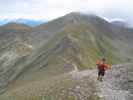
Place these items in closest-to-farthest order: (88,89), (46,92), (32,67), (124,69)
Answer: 1. (88,89)
2. (46,92)
3. (124,69)
4. (32,67)

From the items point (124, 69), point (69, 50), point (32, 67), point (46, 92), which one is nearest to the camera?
point (46, 92)

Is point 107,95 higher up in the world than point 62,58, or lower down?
higher up

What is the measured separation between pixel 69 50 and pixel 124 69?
5694 inches

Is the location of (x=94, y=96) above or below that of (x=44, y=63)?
above

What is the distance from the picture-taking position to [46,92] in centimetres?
3609

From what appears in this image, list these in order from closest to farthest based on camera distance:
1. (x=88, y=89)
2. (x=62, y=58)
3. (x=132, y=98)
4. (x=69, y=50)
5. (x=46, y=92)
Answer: (x=132, y=98)
(x=88, y=89)
(x=46, y=92)
(x=62, y=58)
(x=69, y=50)

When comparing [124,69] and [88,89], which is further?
[124,69]

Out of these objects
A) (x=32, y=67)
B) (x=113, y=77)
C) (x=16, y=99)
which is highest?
(x=113, y=77)

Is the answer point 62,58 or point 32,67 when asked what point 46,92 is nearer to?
point 62,58

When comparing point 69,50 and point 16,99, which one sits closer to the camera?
point 16,99

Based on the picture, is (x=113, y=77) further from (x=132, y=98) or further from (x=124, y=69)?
(x=132, y=98)

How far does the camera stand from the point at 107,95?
31.4 m

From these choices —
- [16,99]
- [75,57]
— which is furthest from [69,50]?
[16,99]

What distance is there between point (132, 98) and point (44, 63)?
13271cm
